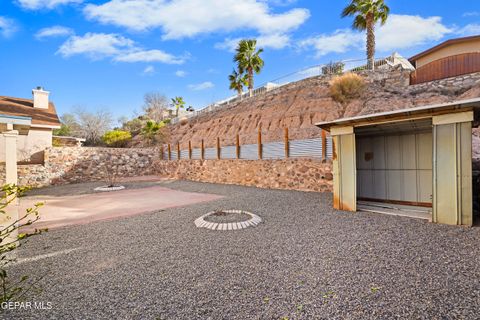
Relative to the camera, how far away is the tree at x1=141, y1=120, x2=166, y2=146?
22.2 m

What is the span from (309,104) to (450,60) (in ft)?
25.8

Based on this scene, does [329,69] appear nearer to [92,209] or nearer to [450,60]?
[450,60]

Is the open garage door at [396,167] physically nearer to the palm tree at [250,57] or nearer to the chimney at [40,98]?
the palm tree at [250,57]

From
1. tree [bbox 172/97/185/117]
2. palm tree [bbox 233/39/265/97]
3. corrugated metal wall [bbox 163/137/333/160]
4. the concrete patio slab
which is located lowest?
the concrete patio slab

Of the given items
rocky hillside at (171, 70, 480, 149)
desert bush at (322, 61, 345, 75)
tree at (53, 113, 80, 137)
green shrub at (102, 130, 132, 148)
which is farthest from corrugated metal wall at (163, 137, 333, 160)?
tree at (53, 113, 80, 137)

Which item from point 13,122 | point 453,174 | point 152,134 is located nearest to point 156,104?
point 152,134

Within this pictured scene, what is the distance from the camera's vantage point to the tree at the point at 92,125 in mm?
25438

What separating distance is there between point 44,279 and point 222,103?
2293 cm

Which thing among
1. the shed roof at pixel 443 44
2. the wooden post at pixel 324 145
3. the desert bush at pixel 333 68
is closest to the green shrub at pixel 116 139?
the desert bush at pixel 333 68

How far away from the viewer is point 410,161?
5770 millimetres

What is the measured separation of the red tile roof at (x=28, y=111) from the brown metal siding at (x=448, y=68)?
23901 mm

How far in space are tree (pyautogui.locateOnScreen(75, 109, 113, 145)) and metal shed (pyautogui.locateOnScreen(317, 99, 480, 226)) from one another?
89.8ft

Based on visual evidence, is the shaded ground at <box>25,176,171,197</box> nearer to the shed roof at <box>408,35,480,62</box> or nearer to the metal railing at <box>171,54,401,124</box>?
the metal railing at <box>171,54,401,124</box>

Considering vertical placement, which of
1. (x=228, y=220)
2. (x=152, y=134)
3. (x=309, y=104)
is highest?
(x=309, y=104)
